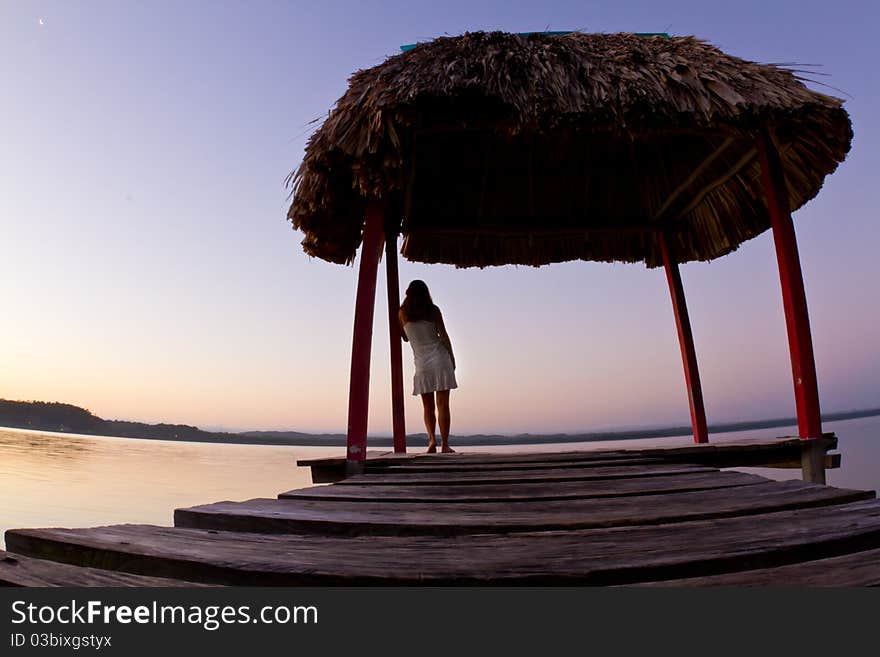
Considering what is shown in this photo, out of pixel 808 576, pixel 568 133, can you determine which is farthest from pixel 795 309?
pixel 808 576

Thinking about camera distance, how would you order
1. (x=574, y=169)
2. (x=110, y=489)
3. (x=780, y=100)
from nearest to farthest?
(x=780, y=100)
(x=574, y=169)
(x=110, y=489)

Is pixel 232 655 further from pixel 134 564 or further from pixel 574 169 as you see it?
pixel 574 169

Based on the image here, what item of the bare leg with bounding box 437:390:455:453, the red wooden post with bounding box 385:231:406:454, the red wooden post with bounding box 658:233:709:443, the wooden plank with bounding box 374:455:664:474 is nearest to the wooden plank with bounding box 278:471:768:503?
the wooden plank with bounding box 374:455:664:474

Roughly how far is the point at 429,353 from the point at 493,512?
2527mm

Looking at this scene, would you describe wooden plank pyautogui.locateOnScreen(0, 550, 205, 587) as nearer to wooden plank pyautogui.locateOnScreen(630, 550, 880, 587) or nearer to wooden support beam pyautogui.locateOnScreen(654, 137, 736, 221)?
wooden plank pyautogui.locateOnScreen(630, 550, 880, 587)

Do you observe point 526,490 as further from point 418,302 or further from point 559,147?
point 559,147

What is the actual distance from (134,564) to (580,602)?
779 millimetres

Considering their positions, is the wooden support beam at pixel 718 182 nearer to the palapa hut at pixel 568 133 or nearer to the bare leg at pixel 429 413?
the palapa hut at pixel 568 133

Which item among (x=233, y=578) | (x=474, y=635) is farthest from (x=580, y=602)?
(x=233, y=578)

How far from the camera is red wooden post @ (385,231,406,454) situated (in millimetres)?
4281

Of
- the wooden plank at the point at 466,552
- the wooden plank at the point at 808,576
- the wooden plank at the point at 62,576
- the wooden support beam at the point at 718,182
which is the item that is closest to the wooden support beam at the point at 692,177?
the wooden support beam at the point at 718,182

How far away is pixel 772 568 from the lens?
34.7 inches

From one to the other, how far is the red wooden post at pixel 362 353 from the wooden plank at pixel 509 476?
66 cm

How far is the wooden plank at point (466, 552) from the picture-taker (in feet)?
2.76
